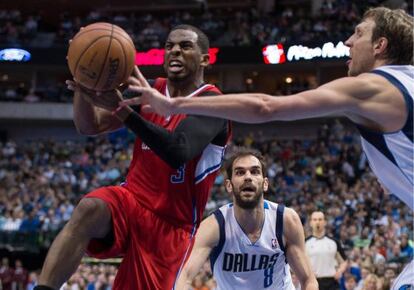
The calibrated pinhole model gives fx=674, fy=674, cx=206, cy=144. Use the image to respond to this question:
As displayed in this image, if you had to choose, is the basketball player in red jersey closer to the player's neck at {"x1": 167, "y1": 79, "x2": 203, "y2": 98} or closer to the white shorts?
the player's neck at {"x1": 167, "y1": 79, "x2": 203, "y2": 98}

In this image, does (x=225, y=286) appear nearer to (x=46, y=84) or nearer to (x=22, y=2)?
(x=46, y=84)

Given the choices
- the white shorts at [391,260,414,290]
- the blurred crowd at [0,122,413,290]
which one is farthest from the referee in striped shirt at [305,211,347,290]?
the white shorts at [391,260,414,290]

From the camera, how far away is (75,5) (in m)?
32.2

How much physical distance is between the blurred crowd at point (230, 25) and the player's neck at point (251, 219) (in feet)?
60.0

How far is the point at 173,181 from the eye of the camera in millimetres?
4215

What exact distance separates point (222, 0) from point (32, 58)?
9.89 m

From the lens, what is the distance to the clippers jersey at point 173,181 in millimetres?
4195

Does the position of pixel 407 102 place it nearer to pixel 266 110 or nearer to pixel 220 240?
pixel 266 110

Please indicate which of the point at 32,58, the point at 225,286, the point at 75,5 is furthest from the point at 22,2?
the point at 225,286

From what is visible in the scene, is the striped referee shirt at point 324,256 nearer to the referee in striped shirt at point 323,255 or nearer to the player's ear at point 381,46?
the referee in striped shirt at point 323,255

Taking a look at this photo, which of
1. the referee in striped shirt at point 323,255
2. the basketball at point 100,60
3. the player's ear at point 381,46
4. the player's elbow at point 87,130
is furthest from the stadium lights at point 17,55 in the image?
the player's ear at point 381,46

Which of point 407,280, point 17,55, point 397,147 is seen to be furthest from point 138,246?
point 17,55

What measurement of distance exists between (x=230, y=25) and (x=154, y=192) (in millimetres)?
23931

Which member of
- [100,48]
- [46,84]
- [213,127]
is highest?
[46,84]
